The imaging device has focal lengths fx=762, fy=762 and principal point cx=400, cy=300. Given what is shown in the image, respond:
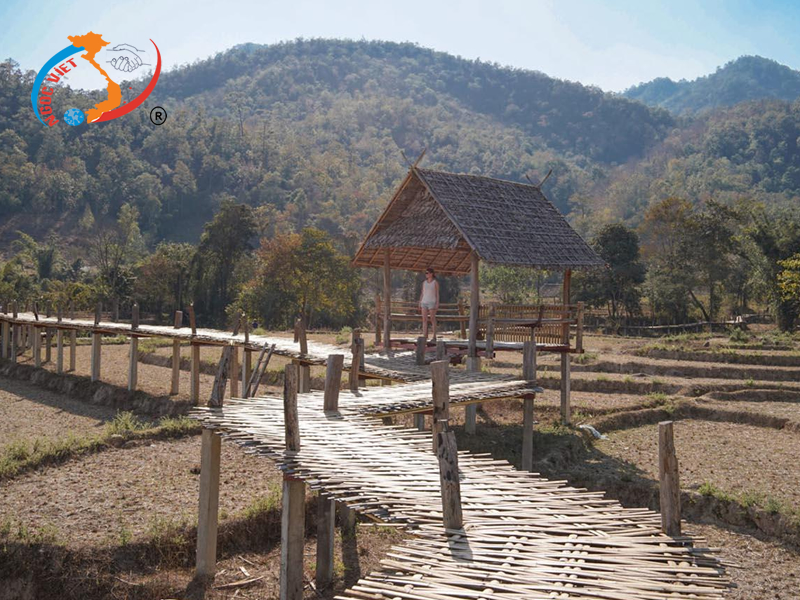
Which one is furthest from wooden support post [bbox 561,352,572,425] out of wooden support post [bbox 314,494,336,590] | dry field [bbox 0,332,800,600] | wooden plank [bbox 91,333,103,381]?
wooden plank [bbox 91,333,103,381]

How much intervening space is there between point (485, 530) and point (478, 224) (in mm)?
9157

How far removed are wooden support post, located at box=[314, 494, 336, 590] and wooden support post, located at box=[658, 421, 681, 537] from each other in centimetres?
374

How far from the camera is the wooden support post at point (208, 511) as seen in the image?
8.02m

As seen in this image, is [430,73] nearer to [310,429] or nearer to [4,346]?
[4,346]

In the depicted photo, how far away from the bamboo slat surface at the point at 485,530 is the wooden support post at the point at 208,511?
423 millimetres

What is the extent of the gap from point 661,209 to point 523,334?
2987cm

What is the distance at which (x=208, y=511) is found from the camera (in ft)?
26.4

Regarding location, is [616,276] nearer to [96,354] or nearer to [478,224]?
[478,224]

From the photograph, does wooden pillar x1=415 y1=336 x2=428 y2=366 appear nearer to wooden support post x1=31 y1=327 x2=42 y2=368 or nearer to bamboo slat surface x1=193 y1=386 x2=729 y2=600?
bamboo slat surface x1=193 y1=386 x2=729 y2=600

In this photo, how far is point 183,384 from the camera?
19734mm

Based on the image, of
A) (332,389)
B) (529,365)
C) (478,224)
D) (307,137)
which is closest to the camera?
(332,389)

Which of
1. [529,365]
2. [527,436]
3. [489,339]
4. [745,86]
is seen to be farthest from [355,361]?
[745,86]

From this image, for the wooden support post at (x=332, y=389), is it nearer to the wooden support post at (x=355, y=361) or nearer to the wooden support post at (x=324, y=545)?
the wooden support post at (x=324, y=545)

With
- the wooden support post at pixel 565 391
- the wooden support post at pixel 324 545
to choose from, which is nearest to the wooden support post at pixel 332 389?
the wooden support post at pixel 324 545
